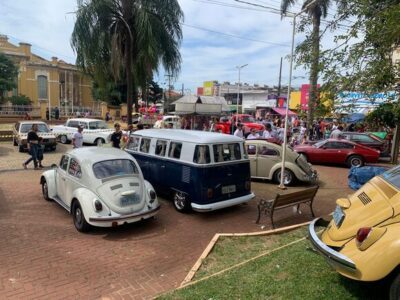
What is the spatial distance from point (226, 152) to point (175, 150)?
50.0 inches

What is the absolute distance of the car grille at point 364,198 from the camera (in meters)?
4.17

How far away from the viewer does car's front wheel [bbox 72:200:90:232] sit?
6.93 meters

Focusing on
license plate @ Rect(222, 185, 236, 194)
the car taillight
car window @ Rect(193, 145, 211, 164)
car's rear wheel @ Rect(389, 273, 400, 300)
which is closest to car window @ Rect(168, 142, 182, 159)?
car window @ Rect(193, 145, 211, 164)

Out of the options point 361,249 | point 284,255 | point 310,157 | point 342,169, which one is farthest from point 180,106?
point 361,249

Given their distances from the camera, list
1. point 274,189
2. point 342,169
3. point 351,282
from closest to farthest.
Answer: point 351,282, point 274,189, point 342,169

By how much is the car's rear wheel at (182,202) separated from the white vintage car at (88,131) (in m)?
12.7

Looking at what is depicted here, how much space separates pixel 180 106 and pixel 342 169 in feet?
34.7

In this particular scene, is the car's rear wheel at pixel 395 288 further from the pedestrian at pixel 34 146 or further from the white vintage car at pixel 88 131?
the white vintage car at pixel 88 131

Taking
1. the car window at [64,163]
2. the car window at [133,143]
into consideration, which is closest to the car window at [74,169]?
the car window at [64,163]

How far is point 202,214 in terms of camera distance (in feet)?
27.8

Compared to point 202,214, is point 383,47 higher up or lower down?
higher up

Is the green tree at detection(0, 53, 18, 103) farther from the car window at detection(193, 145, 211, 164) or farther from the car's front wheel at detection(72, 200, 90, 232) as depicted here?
the car window at detection(193, 145, 211, 164)

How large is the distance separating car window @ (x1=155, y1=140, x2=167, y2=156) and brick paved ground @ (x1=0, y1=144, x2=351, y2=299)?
53.0 inches

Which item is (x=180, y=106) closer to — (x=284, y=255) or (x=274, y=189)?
(x=274, y=189)
